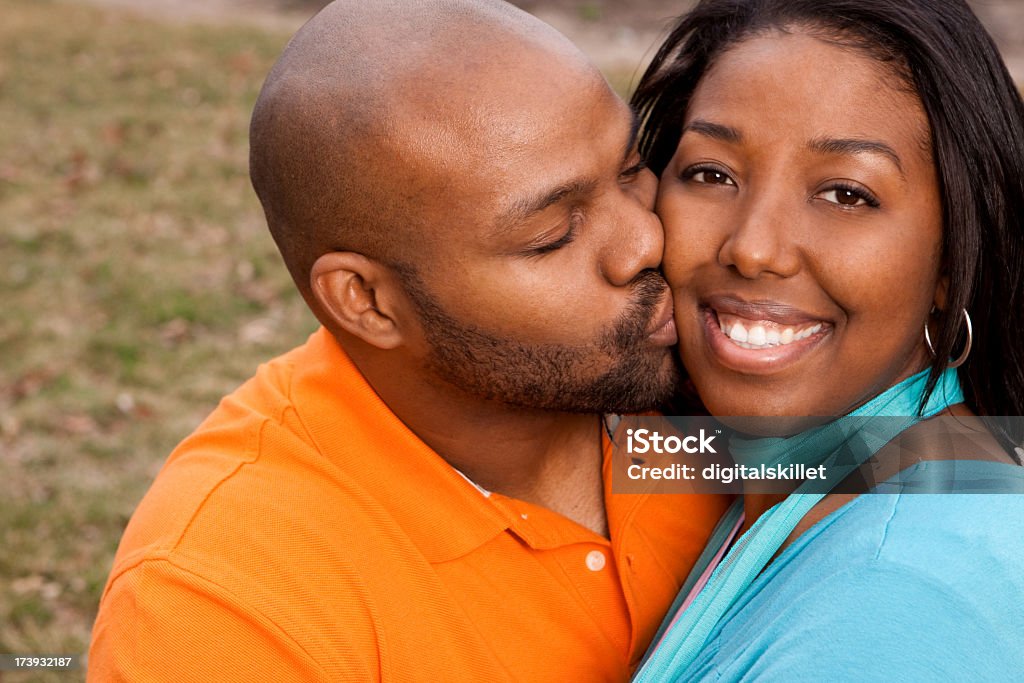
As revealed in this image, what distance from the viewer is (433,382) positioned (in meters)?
2.74

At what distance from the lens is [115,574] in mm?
2402

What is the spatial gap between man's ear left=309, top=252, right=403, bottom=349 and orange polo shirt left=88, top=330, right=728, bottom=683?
15 centimetres

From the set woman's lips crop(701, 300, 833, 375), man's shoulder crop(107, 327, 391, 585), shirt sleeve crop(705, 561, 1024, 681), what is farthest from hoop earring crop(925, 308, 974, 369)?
man's shoulder crop(107, 327, 391, 585)

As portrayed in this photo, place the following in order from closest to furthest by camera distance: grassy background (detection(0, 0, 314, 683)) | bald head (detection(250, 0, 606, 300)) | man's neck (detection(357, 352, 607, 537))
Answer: bald head (detection(250, 0, 606, 300))
man's neck (detection(357, 352, 607, 537))
grassy background (detection(0, 0, 314, 683))

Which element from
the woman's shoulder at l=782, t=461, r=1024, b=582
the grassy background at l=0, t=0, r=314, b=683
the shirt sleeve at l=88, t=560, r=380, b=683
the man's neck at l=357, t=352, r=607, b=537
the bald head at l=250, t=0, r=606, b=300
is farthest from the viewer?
the grassy background at l=0, t=0, r=314, b=683

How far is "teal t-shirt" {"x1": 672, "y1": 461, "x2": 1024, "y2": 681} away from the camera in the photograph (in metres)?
1.76

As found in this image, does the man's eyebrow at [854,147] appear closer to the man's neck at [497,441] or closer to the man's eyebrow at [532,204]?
the man's eyebrow at [532,204]

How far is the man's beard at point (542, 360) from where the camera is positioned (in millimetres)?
2627

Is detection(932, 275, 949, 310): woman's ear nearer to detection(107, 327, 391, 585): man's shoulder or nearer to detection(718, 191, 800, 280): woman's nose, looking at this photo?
detection(718, 191, 800, 280): woman's nose

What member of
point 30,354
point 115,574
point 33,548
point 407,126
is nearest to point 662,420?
point 407,126

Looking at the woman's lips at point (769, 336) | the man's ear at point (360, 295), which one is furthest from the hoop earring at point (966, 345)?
the man's ear at point (360, 295)

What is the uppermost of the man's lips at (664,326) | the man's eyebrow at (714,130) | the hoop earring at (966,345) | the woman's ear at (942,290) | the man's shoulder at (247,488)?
the man's eyebrow at (714,130)

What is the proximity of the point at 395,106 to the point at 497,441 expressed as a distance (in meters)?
0.89

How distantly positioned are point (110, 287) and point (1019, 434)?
5.74 metres
